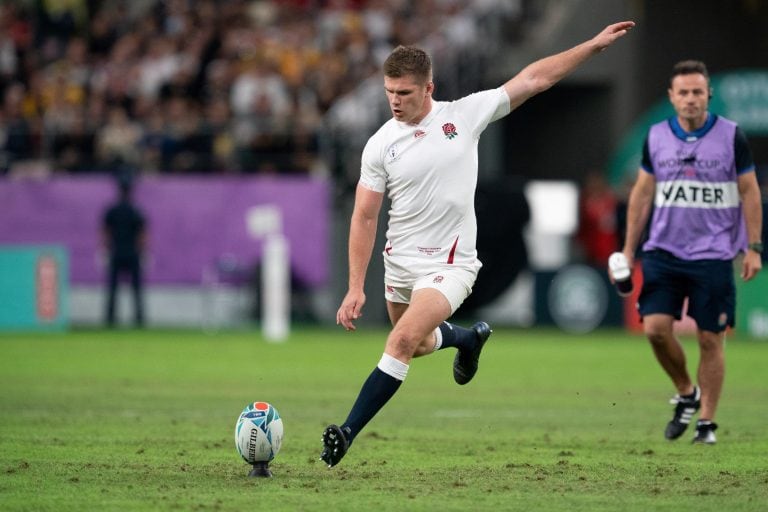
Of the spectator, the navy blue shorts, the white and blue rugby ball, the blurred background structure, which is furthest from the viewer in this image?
the spectator

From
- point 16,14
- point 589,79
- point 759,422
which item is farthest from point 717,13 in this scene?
point 759,422

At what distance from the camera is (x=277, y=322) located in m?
23.0

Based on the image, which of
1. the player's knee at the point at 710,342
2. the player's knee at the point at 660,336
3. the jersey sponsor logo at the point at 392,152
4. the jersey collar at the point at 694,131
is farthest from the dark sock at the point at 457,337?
the jersey collar at the point at 694,131

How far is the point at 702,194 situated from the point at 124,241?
15.8 meters

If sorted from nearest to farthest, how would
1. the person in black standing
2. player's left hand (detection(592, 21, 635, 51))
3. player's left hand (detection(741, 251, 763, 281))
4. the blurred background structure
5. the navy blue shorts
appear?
player's left hand (detection(592, 21, 635, 51))
player's left hand (detection(741, 251, 763, 281))
the navy blue shorts
the person in black standing
the blurred background structure

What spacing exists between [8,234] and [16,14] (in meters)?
4.65

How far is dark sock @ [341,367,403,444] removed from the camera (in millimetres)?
8695

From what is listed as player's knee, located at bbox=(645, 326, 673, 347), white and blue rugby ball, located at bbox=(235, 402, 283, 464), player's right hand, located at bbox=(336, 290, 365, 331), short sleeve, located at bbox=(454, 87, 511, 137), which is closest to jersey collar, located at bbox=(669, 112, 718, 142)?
player's knee, located at bbox=(645, 326, 673, 347)

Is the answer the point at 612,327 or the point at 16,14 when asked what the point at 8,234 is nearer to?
the point at 16,14

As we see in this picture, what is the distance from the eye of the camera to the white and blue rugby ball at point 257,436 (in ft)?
28.4

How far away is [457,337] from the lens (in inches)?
397

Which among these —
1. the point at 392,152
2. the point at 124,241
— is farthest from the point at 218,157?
the point at 392,152

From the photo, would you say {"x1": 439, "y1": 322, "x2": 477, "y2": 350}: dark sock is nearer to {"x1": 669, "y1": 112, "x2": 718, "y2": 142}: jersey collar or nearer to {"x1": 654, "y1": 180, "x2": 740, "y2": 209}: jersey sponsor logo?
{"x1": 654, "y1": 180, "x2": 740, "y2": 209}: jersey sponsor logo

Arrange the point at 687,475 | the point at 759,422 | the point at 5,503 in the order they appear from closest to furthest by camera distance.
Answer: the point at 5,503 < the point at 687,475 < the point at 759,422
